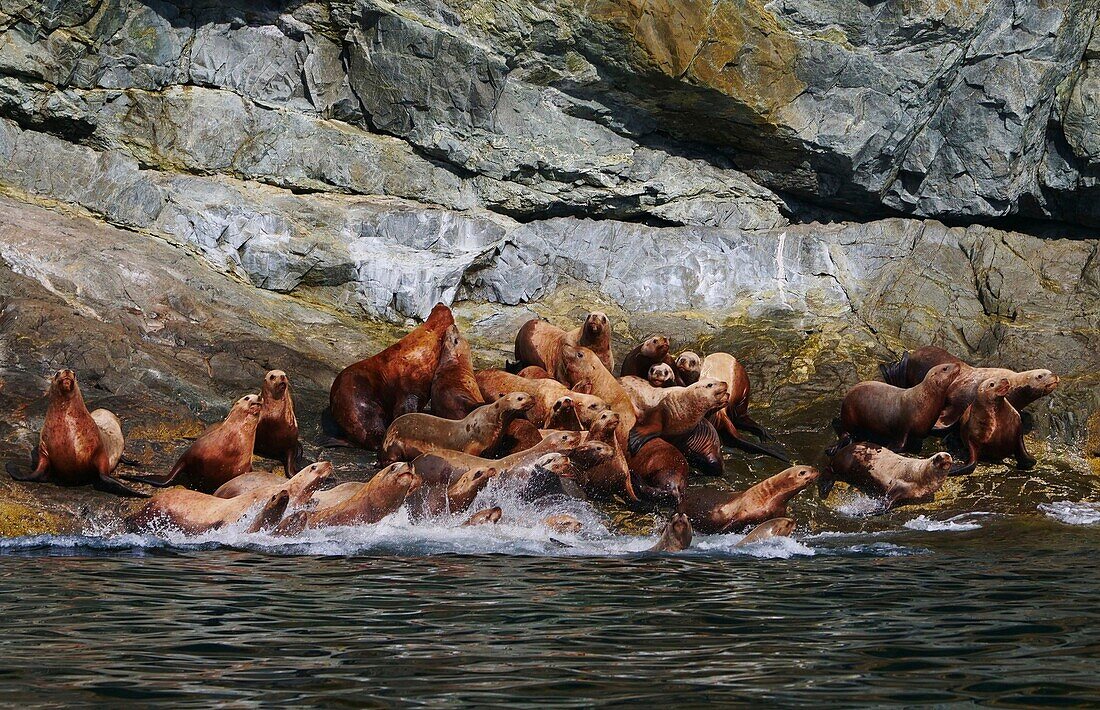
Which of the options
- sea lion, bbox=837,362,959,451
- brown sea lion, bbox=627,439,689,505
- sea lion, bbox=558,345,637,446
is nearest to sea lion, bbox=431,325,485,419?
sea lion, bbox=558,345,637,446

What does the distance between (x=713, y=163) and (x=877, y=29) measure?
8.96 ft

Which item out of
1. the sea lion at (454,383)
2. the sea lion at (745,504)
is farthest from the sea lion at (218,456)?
the sea lion at (745,504)

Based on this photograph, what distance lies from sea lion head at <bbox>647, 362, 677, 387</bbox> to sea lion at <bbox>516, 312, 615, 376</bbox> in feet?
2.18

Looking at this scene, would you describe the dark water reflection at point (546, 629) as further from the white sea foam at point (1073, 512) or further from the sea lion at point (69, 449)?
the white sea foam at point (1073, 512)

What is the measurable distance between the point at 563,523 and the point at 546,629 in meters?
3.47

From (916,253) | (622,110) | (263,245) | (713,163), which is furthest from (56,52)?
(916,253)

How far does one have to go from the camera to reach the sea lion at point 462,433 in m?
10.7

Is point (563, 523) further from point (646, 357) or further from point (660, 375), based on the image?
point (646, 357)

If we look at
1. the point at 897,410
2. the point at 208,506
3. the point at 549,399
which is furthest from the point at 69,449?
the point at 897,410

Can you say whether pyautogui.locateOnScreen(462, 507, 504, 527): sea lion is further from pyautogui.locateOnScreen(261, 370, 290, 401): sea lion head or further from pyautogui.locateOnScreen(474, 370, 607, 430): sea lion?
pyautogui.locateOnScreen(261, 370, 290, 401): sea lion head

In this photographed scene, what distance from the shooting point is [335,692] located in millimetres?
4637

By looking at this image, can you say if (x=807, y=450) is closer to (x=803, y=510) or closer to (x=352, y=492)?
(x=803, y=510)

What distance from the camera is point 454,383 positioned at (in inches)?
469

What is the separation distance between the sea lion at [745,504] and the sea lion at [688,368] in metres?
2.56
